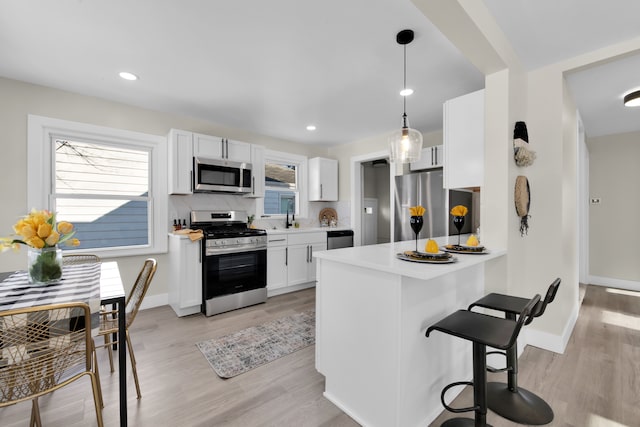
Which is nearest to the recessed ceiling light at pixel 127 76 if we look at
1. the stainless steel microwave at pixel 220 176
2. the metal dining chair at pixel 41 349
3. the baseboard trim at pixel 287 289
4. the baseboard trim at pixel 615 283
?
the stainless steel microwave at pixel 220 176

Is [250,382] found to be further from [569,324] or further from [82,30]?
[569,324]

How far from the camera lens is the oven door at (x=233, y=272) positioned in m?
3.24

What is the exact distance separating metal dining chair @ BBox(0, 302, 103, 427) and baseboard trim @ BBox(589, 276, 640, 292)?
629 centimetres

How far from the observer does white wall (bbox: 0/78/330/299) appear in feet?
8.60

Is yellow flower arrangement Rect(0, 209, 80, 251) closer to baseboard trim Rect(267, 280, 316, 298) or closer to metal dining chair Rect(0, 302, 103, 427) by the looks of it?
metal dining chair Rect(0, 302, 103, 427)

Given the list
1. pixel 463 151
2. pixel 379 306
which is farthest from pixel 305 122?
pixel 379 306

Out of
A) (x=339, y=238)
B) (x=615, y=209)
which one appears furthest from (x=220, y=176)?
(x=615, y=209)

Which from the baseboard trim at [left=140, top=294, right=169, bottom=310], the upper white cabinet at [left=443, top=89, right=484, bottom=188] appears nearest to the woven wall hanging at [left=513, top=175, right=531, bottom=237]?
the upper white cabinet at [left=443, top=89, right=484, bottom=188]

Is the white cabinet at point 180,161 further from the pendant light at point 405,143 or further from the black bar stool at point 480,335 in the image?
the black bar stool at point 480,335

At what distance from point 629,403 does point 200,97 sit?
4264mm

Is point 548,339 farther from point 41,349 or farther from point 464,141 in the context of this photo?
point 41,349

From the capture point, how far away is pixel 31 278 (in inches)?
61.5

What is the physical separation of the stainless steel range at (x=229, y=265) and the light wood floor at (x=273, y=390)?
565mm

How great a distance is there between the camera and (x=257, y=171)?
4062 mm
